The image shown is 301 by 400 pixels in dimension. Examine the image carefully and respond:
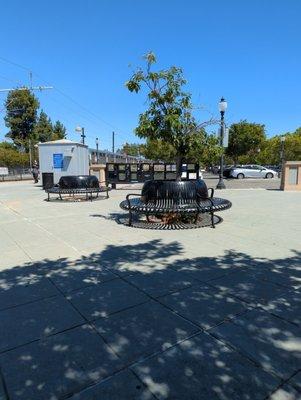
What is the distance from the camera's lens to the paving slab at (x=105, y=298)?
11.5 ft

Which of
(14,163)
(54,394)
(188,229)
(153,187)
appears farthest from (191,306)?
(14,163)

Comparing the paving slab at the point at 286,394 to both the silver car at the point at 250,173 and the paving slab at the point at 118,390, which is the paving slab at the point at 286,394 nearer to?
the paving slab at the point at 118,390

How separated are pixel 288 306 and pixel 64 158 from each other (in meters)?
16.8

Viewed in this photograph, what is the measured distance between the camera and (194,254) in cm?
539

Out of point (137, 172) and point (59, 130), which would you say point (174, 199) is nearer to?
point (137, 172)

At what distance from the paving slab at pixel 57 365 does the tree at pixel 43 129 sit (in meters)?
61.2

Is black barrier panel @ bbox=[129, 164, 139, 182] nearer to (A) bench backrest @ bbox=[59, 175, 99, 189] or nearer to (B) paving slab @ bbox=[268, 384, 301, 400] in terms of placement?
(A) bench backrest @ bbox=[59, 175, 99, 189]

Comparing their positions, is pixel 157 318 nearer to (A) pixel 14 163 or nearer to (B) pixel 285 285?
(B) pixel 285 285

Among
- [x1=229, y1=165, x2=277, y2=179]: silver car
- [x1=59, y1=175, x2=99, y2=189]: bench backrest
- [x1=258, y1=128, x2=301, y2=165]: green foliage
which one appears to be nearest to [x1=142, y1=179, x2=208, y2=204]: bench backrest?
[x1=59, y1=175, x2=99, y2=189]: bench backrest

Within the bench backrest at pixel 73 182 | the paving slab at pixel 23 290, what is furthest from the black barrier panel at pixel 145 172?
the paving slab at pixel 23 290

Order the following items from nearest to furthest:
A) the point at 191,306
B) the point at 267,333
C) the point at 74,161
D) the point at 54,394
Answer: the point at 54,394 → the point at 267,333 → the point at 191,306 → the point at 74,161

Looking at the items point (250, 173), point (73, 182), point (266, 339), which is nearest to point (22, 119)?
point (250, 173)

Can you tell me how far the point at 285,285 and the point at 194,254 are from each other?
5.39 feet

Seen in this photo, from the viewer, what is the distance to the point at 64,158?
18.8 m
